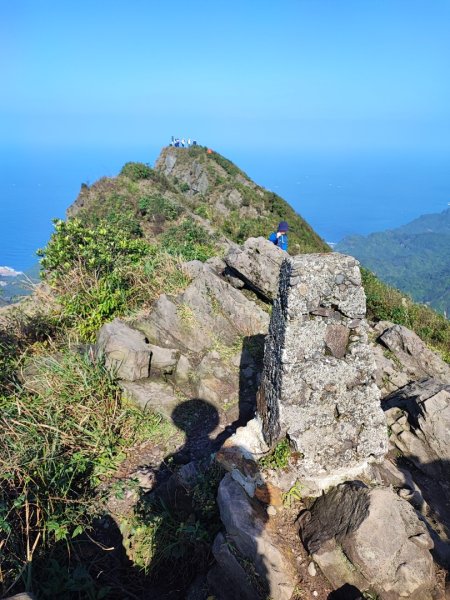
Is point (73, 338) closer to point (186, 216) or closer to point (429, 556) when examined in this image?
point (429, 556)

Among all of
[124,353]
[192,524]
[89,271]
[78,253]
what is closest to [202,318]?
[124,353]

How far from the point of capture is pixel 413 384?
311 inches

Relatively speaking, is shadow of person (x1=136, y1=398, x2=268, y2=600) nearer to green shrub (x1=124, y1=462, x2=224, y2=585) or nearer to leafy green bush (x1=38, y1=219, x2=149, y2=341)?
green shrub (x1=124, y1=462, x2=224, y2=585)

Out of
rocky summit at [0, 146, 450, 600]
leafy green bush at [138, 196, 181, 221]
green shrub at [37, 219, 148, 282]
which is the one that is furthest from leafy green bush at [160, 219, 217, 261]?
rocky summit at [0, 146, 450, 600]

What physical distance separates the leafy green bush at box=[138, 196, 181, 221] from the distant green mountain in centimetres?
5513

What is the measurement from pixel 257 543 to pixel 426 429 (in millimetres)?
3781

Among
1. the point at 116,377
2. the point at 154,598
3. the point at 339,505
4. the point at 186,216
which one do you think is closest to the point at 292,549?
the point at 339,505

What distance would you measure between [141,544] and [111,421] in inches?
83.2

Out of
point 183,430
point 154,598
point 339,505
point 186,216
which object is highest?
point 186,216

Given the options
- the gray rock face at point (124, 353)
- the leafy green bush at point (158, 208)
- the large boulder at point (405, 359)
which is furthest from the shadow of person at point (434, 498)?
the leafy green bush at point (158, 208)

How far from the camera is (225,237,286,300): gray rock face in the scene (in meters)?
10.3

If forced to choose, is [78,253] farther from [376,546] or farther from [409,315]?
[409,315]

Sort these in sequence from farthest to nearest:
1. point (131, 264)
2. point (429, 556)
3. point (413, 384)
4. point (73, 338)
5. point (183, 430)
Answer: point (131, 264), point (73, 338), point (413, 384), point (183, 430), point (429, 556)

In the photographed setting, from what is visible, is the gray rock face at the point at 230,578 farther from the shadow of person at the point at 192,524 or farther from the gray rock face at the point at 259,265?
the gray rock face at the point at 259,265
